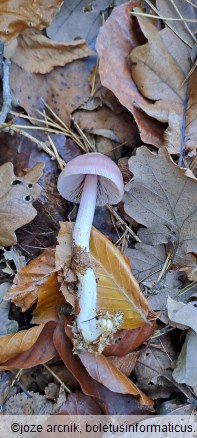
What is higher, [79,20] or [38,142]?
[79,20]

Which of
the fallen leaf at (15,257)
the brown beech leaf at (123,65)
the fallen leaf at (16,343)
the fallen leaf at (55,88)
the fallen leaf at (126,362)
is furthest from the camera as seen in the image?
the fallen leaf at (55,88)

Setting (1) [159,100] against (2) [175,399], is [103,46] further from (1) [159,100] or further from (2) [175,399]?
(2) [175,399]

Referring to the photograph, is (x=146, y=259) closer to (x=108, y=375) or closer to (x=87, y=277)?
(x=87, y=277)

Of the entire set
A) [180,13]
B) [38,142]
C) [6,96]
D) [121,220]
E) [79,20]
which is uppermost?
[180,13]

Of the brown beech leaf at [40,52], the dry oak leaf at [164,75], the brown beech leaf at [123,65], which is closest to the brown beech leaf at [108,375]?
the brown beech leaf at [123,65]

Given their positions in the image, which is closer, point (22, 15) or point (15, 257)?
point (15, 257)

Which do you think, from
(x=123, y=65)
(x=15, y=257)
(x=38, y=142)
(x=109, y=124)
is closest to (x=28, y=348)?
(x=15, y=257)

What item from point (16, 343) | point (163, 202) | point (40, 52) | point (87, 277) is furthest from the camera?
point (40, 52)

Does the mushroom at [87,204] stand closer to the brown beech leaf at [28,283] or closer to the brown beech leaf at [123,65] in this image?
the brown beech leaf at [28,283]

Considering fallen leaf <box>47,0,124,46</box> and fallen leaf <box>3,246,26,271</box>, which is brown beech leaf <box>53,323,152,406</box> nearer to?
fallen leaf <box>3,246,26,271</box>
